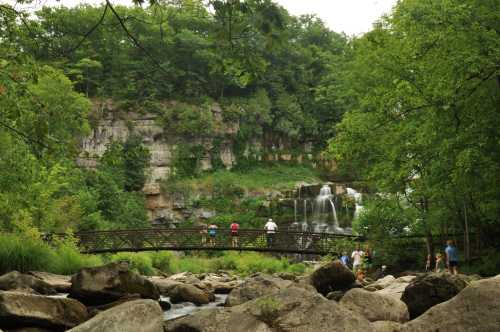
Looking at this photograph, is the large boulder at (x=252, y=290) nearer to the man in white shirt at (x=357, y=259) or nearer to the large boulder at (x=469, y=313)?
the large boulder at (x=469, y=313)

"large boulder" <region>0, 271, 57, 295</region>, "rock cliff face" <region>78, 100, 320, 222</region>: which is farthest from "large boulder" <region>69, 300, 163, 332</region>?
"rock cliff face" <region>78, 100, 320, 222</region>

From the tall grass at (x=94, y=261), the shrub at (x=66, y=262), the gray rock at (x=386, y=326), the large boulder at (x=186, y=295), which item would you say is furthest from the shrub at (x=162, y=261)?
the gray rock at (x=386, y=326)

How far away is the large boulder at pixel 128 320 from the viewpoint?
237 inches

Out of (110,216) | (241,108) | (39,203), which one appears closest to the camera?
(39,203)

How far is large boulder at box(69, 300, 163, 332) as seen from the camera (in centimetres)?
601

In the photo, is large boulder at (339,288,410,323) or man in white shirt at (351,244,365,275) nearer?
large boulder at (339,288,410,323)

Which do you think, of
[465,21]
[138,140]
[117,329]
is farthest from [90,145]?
[117,329]

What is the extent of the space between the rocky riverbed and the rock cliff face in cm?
2985

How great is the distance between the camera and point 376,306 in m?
8.30

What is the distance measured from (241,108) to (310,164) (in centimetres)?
918

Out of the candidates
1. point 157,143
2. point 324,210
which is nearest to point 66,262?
point 324,210

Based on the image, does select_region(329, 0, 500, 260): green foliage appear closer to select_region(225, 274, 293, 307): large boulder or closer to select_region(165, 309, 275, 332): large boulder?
select_region(225, 274, 293, 307): large boulder

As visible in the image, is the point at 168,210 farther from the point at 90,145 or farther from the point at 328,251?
the point at 328,251

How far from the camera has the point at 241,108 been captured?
4984 cm
